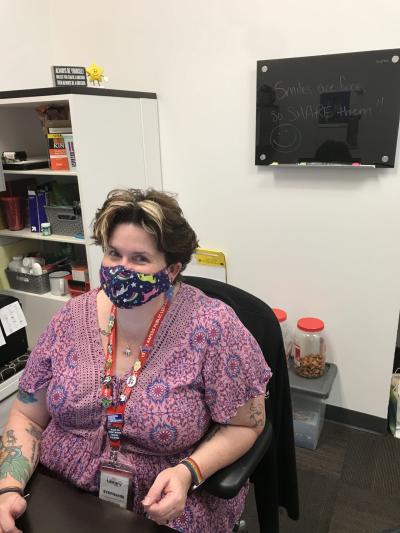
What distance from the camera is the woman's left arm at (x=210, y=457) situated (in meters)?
0.95

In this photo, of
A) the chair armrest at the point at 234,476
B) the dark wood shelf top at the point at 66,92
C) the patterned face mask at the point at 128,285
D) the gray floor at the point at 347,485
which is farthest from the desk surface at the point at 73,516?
the dark wood shelf top at the point at 66,92

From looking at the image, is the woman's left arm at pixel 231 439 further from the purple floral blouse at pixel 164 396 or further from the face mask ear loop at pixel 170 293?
the face mask ear loop at pixel 170 293

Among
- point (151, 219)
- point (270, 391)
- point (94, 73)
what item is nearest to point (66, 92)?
point (94, 73)

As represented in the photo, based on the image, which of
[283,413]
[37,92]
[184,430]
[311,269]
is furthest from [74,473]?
[37,92]

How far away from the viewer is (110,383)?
3.70ft

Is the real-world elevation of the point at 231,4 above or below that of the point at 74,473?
above

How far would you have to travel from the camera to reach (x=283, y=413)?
1.37 metres

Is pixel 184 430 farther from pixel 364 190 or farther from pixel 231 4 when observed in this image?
pixel 231 4

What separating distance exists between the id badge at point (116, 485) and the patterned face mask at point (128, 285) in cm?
40

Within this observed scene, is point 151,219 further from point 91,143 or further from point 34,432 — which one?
point 91,143

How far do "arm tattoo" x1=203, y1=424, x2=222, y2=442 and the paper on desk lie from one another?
95cm

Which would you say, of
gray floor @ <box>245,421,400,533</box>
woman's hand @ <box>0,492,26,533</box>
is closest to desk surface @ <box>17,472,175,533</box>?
woman's hand @ <box>0,492,26,533</box>

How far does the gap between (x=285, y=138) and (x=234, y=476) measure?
59.3 inches

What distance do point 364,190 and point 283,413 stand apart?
1.12 metres
